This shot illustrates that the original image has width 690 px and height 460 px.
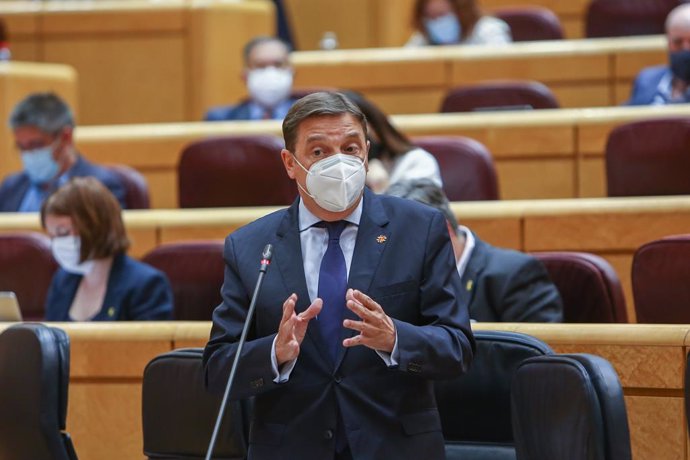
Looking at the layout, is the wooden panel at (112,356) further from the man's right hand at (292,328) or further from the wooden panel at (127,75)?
the wooden panel at (127,75)

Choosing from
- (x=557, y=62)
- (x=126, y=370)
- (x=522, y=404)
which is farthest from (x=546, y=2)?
(x=522, y=404)

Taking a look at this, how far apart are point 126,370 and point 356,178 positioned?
3.02 feet

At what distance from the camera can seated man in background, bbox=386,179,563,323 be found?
8.62 ft

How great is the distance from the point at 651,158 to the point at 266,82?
1.40 m

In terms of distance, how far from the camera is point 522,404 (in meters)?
1.90

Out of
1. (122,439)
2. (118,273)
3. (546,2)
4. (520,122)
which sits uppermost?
(546,2)

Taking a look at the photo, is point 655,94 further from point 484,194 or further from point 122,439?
point 122,439

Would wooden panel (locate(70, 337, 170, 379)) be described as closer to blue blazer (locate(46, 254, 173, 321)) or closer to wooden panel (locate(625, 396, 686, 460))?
blue blazer (locate(46, 254, 173, 321))

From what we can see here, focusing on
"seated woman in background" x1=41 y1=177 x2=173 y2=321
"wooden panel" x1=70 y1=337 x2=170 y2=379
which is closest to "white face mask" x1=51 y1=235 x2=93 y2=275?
"seated woman in background" x1=41 y1=177 x2=173 y2=321

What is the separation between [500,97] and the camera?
4.34 m

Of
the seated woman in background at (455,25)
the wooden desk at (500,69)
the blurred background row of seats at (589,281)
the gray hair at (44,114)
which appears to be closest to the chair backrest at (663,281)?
the blurred background row of seats at (589,281)

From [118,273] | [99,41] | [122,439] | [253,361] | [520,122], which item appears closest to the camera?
[253,361]

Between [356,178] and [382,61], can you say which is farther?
[382,61]

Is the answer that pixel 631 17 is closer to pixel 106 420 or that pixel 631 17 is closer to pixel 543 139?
pixel 543 139
